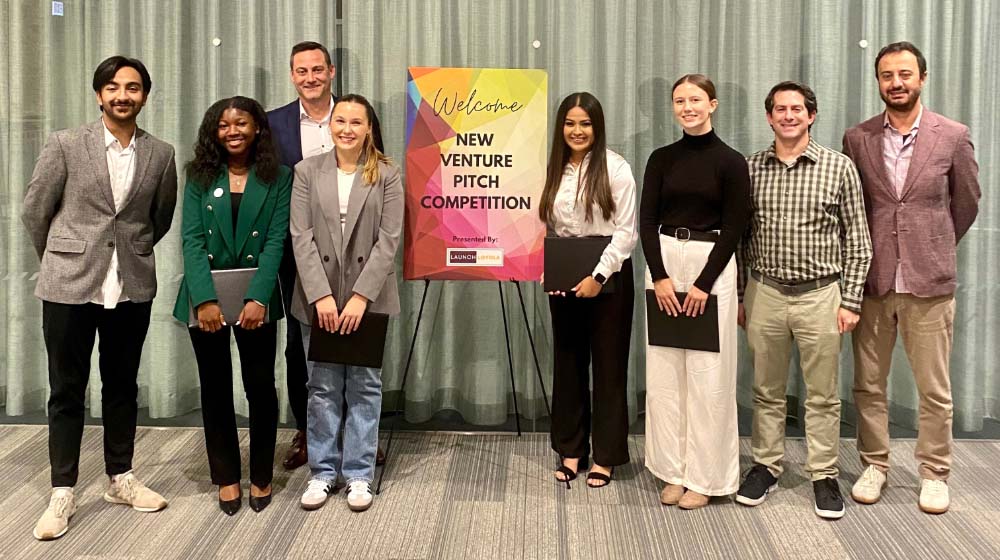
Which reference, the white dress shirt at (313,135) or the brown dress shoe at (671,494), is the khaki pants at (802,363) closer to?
the brown dress shoe at (671,494)

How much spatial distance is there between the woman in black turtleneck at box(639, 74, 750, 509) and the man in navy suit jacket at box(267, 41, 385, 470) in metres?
1.12

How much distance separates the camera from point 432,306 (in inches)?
148

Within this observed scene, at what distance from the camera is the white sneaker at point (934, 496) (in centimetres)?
277

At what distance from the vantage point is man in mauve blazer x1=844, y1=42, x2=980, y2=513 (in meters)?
2.70

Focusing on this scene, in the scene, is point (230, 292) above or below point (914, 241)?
below

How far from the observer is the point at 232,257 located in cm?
266

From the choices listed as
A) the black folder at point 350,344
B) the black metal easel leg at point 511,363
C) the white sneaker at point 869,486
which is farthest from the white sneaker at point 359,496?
the white sneaker at point 869,486

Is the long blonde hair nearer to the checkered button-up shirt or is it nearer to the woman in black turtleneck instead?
the woman in black turtleneck

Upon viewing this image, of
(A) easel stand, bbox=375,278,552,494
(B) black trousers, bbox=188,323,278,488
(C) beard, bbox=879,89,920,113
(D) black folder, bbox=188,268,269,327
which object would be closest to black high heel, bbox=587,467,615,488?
(A) easel stand, bbox=375,278,552,494

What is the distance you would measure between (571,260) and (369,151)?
0.83 metres

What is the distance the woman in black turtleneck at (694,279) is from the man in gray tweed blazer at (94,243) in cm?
176

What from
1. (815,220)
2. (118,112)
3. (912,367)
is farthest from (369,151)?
(912,367)

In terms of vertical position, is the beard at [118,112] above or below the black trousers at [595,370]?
above

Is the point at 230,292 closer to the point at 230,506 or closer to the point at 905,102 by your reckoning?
the point at 230,506
